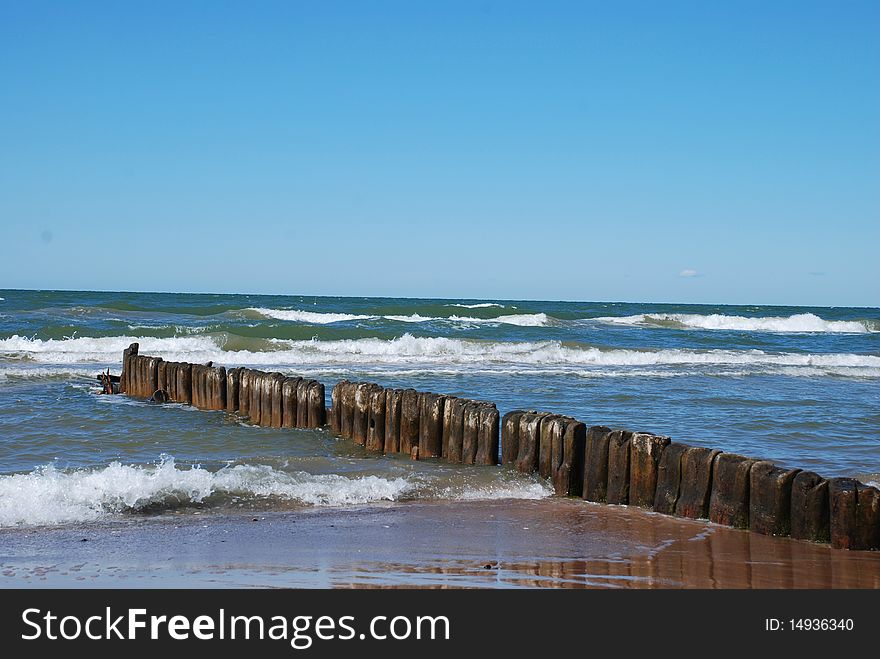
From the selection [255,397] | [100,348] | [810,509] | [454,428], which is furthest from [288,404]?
[100,348]

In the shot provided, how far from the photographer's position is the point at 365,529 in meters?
7.24

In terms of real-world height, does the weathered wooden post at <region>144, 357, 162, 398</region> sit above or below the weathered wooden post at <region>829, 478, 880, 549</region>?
above

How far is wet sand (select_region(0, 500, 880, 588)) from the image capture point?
224 inches

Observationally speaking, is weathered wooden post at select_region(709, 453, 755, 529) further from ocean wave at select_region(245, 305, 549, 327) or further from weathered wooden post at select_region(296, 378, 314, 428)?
ocean wave at select_region(245, 305, 549, 327)

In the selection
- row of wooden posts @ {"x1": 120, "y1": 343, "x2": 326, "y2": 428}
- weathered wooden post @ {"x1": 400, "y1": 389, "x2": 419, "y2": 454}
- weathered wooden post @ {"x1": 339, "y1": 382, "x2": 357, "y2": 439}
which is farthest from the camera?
row of wooden posts @ {"x1": 120, "y1": 343, "x2": 326, "y2": 428}

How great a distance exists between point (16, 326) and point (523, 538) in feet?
97.5

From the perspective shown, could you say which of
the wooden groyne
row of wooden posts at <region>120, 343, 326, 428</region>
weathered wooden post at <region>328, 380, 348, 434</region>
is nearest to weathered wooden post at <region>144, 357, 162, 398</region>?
row of wooden posts at <region>120, 343, 326, 428</region>

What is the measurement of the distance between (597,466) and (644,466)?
0.51 metres

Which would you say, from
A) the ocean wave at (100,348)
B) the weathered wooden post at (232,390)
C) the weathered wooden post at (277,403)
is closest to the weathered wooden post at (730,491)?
the weathered wooden post at (277,403)

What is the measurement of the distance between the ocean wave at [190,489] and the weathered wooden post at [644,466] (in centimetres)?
92

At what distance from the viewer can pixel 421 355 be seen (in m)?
27.9

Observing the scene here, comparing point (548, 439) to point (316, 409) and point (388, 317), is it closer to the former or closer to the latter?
point (316, 409)

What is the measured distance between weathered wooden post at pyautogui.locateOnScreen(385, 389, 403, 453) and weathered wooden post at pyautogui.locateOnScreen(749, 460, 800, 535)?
444 cm

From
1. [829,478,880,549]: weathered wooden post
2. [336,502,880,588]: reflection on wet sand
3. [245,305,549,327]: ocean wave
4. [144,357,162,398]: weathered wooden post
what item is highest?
[245,305,549,327]: ocean wave
